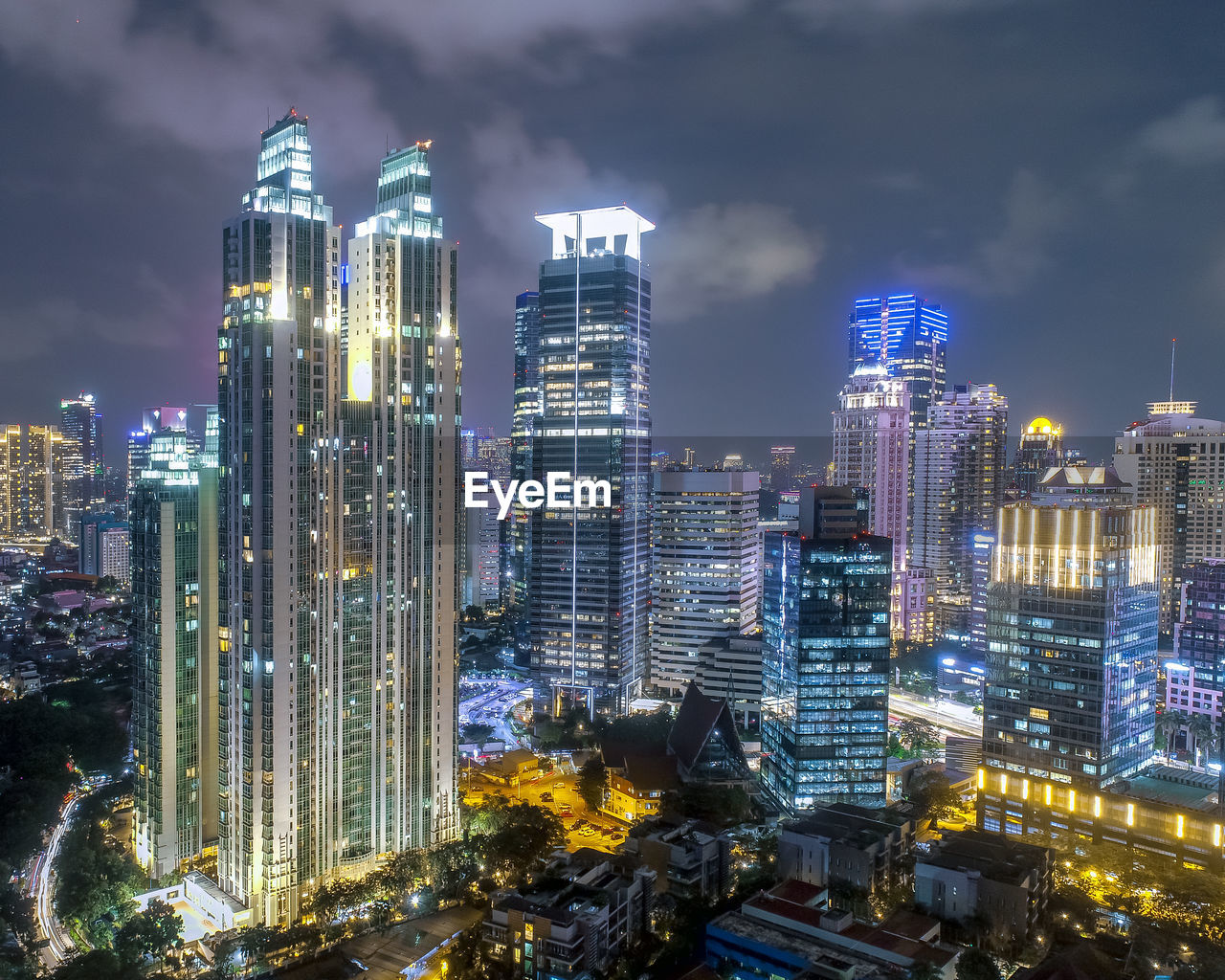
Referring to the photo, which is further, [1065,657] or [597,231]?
[597,231]

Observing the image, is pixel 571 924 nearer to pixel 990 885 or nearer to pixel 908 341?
pixel 990 885

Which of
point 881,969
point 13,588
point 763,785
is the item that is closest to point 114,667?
point 13,588

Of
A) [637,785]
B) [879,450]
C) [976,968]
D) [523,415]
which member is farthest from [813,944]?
[879,450]

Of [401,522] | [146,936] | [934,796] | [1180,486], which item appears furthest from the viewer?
[1180,486]

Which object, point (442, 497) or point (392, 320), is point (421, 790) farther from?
point (392, 320)

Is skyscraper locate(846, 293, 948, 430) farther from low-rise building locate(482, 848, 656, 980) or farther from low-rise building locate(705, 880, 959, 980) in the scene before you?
low-rise building locate(482, 848, 656, 980)

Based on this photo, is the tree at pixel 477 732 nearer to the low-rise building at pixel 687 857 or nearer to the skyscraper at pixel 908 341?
the low-rise building at pixel 687 857
